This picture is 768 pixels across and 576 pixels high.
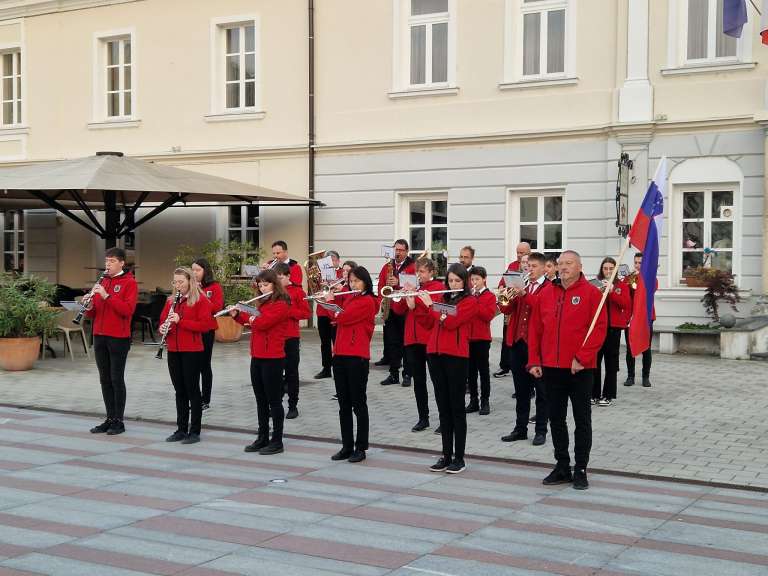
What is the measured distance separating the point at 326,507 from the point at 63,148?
18584mm

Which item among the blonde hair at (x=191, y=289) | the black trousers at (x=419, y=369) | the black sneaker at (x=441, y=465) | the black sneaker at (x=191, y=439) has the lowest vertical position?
the black sneaker at (x=191, y=439)

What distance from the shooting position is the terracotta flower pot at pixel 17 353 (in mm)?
14508

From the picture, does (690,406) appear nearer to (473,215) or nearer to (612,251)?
(612,251)

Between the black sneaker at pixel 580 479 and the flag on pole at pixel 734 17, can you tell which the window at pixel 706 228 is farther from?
the black sneaker at pixel 580 479

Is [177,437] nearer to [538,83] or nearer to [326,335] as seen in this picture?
[326,335]

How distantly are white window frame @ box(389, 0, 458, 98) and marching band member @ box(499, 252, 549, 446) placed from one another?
385 inches

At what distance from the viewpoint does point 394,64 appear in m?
19.4

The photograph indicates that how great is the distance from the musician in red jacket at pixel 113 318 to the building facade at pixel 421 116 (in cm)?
988

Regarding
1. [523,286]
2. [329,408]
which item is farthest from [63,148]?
[523,286]

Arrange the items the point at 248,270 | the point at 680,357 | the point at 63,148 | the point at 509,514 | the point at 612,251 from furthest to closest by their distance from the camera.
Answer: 1. the point at 63,148
2. the point at 612,251
3. the point at 680,357
4. the point at 248,270
5. the point at 509,514

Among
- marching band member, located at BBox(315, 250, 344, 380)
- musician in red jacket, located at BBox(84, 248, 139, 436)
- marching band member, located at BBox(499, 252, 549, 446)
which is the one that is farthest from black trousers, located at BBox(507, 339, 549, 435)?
musician in red jacket, located at BBox(84, 248, 139, 436)

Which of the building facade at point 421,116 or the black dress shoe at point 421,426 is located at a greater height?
the building facade at point 421,116

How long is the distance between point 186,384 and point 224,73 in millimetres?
13584

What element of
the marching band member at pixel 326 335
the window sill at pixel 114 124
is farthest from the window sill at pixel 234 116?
the marching band member at pixel 326 335
